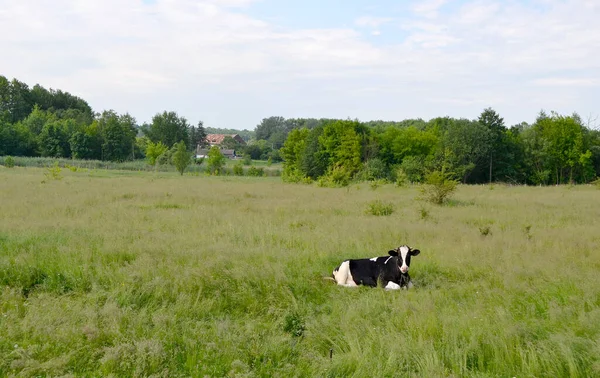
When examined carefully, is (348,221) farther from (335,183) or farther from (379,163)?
(379,163)

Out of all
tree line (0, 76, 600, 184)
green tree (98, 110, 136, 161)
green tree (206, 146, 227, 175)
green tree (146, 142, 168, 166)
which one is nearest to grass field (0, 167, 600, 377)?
tree line (0, 76, 600, 184)

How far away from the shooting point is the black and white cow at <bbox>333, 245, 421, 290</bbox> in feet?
27.7

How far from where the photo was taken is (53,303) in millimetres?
6902

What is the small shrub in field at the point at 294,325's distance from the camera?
6301 millimetres

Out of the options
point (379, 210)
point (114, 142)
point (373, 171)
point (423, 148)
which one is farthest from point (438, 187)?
point (114, 142)

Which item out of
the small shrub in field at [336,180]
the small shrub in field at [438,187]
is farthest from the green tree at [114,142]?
A: the small shrub in field at [438,187]

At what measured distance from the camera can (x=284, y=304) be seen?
7480mm

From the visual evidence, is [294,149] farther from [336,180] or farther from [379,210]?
[379,210]

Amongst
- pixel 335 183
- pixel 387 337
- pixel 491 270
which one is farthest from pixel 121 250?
pixel 335 183

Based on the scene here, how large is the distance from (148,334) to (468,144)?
58915mm

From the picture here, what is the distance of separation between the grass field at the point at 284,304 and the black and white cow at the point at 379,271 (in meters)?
0.38

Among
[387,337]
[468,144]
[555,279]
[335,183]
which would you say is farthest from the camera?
[468,144]

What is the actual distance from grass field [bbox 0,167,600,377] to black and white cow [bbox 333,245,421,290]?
1.24 ft

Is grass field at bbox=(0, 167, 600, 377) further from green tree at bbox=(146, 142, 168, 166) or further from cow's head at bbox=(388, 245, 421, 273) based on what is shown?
green tree at bbox=(146, 142, 168, 166)
